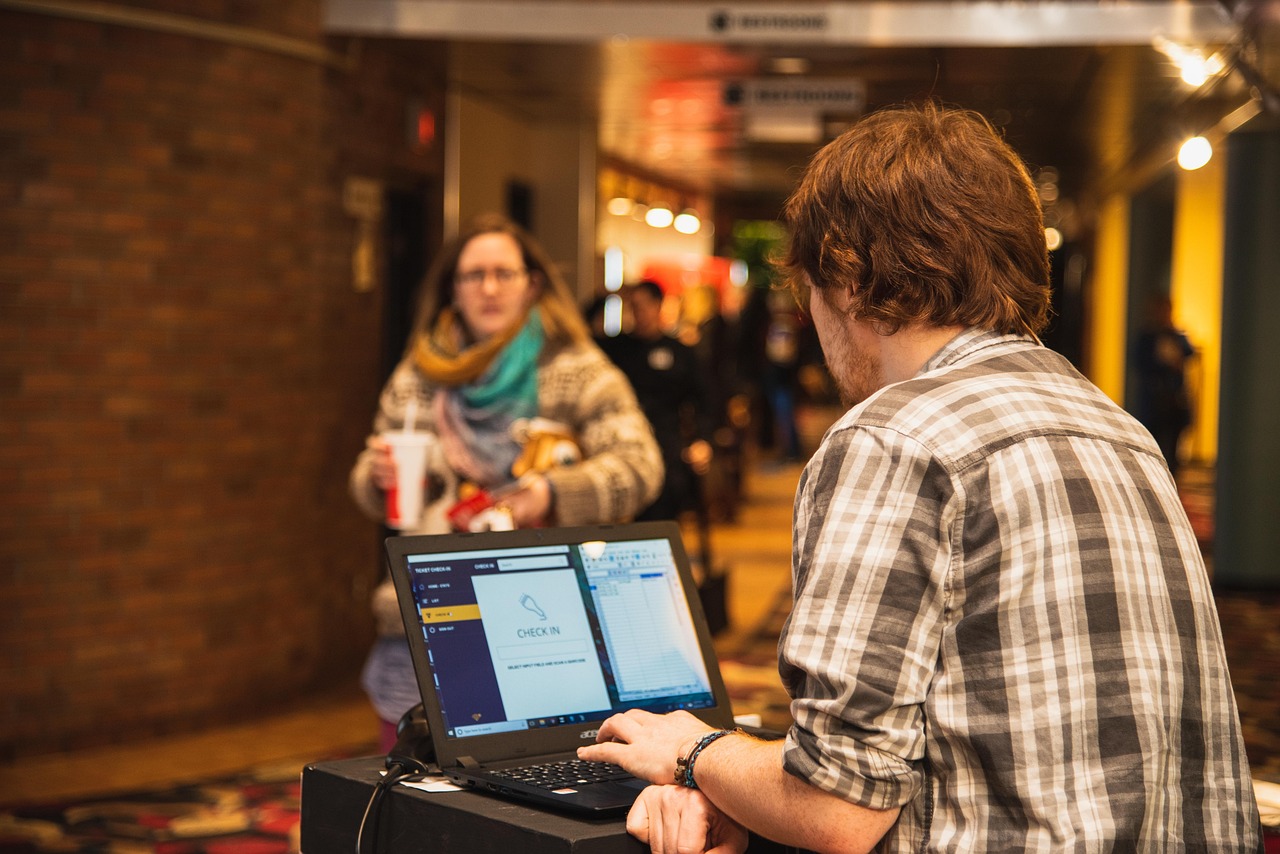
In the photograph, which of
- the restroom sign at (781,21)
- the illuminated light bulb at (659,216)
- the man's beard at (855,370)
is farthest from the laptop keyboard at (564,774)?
the illuminated light bulb at (659,216)

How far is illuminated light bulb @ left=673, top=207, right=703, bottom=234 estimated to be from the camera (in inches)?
671

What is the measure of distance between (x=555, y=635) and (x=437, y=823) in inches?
12.0

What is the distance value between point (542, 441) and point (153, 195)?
302 centimetres

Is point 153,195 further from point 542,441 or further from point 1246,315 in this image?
point 1246,315

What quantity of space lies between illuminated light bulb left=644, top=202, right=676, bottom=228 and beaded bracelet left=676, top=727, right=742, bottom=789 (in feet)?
45.6

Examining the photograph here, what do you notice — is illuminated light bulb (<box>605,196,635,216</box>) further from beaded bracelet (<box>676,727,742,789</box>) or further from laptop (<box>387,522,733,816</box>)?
beaded bracelet (<box>676,727,742,789</box>)

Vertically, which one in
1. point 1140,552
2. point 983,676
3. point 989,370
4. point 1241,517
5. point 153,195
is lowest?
point 1241,517

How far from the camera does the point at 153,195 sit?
17.8ft

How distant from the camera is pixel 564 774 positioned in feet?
5.35

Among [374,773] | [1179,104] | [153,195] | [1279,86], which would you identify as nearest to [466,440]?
[374,773]

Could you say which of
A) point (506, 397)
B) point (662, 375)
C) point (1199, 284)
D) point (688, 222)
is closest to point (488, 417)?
point (506, 397)

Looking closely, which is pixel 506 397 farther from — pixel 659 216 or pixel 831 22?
pixel 659 216

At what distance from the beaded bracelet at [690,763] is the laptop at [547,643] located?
0.13 m

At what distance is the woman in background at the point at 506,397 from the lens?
299 cm
